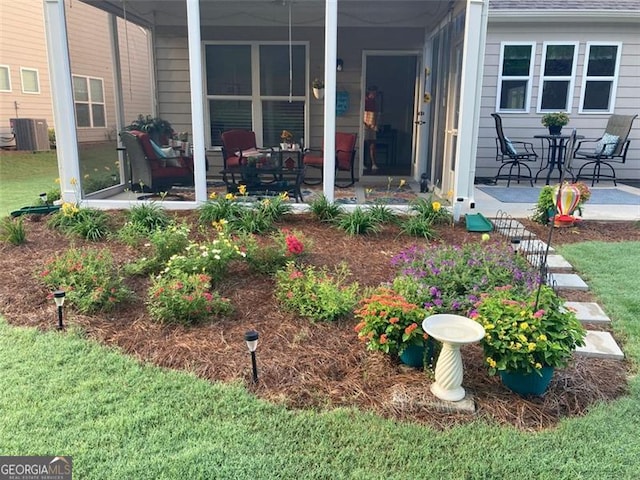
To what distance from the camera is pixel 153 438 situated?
2.20 meters

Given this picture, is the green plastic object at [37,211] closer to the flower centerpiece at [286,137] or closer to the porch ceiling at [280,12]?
the porch ceiling at [280,12]

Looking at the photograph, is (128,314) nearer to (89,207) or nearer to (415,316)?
(415,316)

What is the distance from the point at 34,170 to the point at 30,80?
17.1ft

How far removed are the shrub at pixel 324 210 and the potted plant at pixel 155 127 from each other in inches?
133

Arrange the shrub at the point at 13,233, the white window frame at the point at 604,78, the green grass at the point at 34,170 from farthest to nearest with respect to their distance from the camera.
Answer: the white window frame at the point at 604,78
the green grass at the point at 34,170
the shrub at the point at 13,233

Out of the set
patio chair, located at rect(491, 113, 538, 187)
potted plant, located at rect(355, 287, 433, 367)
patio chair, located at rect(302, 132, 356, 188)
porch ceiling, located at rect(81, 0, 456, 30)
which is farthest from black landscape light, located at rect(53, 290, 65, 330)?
patio chair, located at rect(491, 113, 538, 187)

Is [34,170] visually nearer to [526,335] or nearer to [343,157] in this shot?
[343,157]

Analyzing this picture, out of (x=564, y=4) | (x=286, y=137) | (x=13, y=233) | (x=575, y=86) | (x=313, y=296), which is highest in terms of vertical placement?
(x=564, y=4)

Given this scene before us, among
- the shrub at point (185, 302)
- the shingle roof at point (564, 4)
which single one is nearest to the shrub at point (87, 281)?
the shrub at point (185, 302)

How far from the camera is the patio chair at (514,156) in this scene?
313 inches

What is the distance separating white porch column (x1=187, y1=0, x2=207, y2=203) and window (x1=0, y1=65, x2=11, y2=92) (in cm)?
1068

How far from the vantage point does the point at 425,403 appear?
8.06ft

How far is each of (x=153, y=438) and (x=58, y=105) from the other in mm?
4856

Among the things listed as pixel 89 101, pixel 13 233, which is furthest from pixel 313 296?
pixel 89 101
